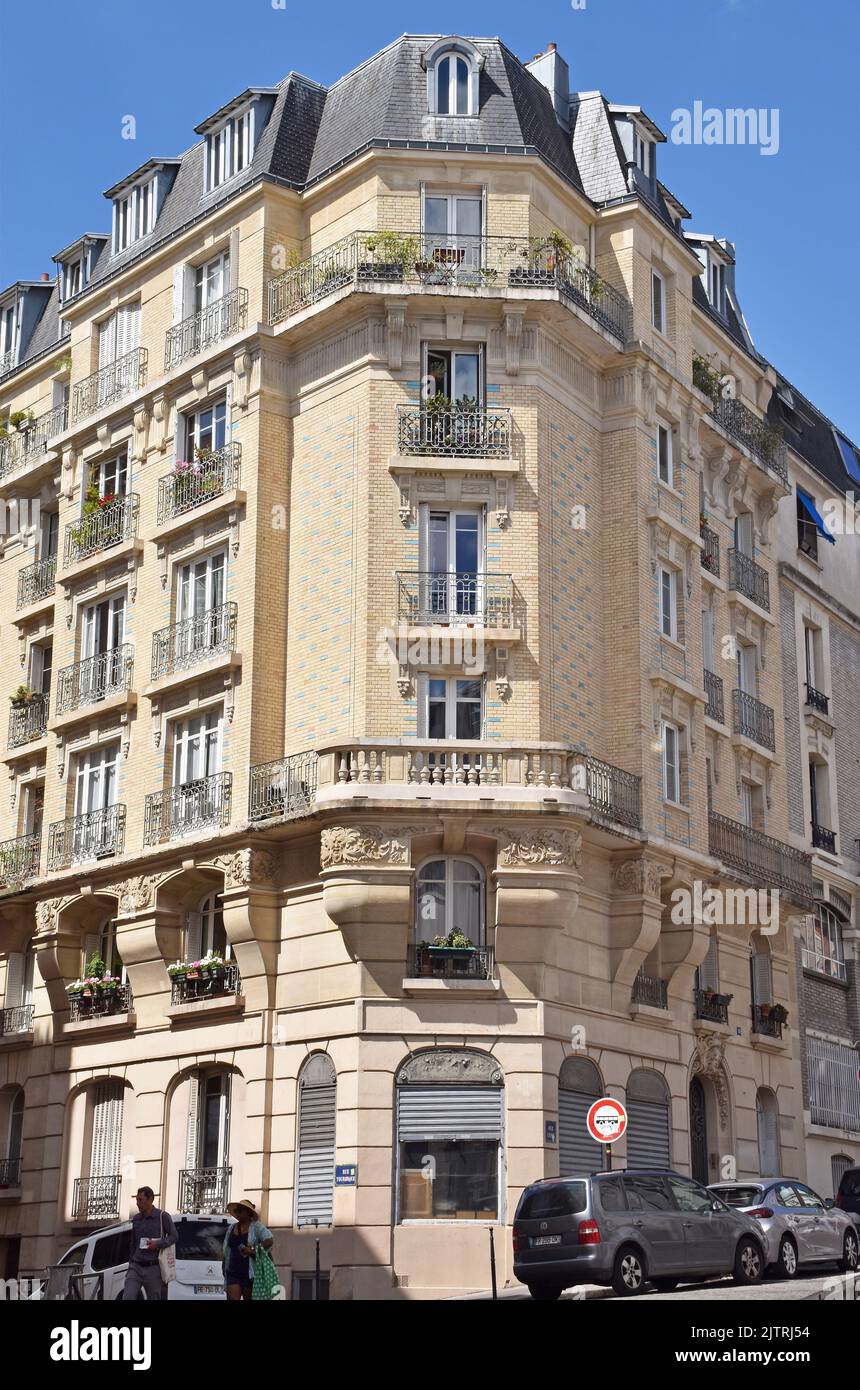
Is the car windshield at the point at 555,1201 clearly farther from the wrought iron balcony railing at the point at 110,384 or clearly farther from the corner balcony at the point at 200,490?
the wrought iron balcony railing at the point at 110,384

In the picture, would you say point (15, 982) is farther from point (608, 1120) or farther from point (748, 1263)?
point (748, 1263)

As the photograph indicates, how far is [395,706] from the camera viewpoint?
31719mm

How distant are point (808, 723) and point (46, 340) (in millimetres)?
22126

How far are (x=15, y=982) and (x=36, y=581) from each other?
9707 mm

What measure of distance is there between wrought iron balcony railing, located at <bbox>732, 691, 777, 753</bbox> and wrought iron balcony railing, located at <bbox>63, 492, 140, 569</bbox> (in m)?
14.2

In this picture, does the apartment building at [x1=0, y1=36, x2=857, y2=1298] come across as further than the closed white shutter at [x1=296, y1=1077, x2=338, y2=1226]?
Yes

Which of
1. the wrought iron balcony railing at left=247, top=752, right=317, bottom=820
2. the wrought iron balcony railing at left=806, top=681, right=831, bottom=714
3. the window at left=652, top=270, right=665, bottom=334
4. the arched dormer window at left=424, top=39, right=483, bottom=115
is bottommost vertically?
the wrought iron balcony railing at left=247, top=752, right=317, bottom=820

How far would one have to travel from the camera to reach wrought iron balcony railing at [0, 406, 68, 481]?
1660 inches

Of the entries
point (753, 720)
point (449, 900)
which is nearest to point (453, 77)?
point (753, 720)

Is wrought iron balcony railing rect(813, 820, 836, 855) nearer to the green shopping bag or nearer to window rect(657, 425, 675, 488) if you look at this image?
window rect(657, 425, 675, 488)

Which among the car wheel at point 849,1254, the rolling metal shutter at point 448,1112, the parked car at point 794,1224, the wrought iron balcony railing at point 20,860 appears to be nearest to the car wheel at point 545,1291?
the parked car at point 794,1224

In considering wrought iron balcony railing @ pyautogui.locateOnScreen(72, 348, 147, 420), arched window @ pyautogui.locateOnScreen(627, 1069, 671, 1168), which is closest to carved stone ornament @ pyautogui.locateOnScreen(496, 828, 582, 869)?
arched window @ pyautogui.locateOnScreen(627, 1069, 671, 1168)
